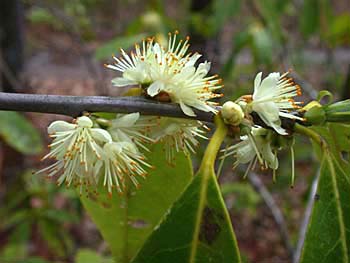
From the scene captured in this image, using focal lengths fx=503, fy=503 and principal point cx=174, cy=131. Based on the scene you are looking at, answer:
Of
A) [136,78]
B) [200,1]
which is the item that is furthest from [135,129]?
[200,1]

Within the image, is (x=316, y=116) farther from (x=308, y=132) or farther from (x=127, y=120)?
(x=127, y=120)

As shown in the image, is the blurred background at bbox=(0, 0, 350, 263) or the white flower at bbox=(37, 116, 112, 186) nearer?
the white flower at bbox=(37, 116, 112, 186)

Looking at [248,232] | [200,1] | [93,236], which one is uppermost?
[200,1]

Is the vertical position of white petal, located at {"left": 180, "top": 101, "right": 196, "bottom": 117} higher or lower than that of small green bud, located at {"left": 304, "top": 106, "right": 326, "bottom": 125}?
higher

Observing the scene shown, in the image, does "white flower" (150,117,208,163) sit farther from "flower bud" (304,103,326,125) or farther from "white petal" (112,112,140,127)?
"flower bud" (304,103,326,125)

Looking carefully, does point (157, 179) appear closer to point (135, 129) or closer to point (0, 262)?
point (135, 129)

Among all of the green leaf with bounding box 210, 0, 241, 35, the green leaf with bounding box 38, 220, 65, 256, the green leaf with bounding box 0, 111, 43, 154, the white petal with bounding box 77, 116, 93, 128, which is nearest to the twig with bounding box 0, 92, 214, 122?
the white petal with bounding box 77, 116, 93, 128

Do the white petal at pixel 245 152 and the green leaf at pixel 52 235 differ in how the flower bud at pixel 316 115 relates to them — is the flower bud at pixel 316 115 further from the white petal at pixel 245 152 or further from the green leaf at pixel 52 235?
the green leaf at pixel 52 235
